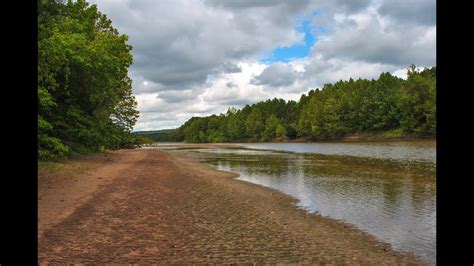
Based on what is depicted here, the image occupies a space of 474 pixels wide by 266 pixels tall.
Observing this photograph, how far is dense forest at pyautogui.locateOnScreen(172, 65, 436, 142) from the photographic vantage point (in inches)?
3794

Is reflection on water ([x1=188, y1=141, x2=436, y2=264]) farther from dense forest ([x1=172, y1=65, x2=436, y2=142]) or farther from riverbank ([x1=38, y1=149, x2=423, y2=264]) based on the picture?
dense forest ([x1=172, y1=65, x2=436, y2=142])

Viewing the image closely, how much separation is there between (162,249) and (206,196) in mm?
8783

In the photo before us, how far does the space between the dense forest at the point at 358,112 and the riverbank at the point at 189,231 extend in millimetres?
83463

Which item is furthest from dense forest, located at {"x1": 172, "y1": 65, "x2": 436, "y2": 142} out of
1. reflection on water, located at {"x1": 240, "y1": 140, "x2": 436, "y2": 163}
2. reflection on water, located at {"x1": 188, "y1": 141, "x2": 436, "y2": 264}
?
reflection on water, located at {"x1": 188, "y1": 141, "x2": 436, "y2": 264}

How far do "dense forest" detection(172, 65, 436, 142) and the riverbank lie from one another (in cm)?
8346

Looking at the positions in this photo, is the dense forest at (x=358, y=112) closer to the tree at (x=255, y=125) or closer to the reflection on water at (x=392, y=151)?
the tree at (x=255, y=125)

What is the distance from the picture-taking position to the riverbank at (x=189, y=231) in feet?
28.7

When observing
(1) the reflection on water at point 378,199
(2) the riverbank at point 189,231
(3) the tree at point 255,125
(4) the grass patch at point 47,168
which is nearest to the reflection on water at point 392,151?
(1) the reflection on water at point 378,199

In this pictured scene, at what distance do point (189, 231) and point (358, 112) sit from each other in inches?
4657

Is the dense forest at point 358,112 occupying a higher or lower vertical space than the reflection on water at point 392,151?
higher

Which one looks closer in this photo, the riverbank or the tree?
the riverbank

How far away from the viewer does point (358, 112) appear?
12188 cm

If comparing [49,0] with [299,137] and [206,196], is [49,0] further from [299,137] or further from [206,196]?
[299,137]

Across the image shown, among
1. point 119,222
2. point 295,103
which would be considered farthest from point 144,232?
point 295,103
